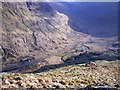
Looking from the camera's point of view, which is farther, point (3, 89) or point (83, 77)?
point (83, 77)

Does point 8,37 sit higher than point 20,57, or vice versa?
point 8,37

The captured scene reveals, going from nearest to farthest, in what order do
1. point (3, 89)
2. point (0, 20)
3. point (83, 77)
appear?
point (3, 89), point (83, 77), point (0, 20)

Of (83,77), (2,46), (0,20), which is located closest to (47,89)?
(83,77)

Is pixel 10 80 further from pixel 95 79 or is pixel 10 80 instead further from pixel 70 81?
pixel 95 79

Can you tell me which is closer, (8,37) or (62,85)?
(62,85)

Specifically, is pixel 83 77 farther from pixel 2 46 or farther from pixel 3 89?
pixel 2 46

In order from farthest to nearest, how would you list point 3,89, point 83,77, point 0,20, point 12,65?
1. point 0,20
2. point 12,65
3. point 83,77
4. point 3,89

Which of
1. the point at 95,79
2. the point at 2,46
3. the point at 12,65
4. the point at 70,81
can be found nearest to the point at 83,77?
the point at 95,79

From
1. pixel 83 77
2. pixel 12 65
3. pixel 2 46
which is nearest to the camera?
pixel 83 77

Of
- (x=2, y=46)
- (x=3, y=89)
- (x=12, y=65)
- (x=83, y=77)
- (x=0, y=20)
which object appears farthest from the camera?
(x=0, y=20)
